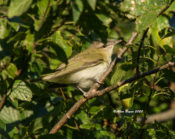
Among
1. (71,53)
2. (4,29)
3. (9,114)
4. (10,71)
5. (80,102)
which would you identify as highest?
(4,29)

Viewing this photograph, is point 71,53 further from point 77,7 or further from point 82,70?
point 82,70

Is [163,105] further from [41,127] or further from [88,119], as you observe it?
[41,127]

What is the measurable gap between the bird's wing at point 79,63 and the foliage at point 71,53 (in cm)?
27

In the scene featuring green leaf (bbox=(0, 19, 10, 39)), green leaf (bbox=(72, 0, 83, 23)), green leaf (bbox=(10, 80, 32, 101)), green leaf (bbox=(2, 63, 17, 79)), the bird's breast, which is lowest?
the bird's breast

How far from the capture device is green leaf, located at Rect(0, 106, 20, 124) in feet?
9.19

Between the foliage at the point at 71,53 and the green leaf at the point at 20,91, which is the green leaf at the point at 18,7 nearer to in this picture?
the foliage at the point at 71,53

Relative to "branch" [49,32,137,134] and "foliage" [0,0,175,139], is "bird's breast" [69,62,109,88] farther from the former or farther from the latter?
"branch" [49,32,137,134]

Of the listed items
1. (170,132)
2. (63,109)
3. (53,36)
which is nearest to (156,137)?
(170,132)

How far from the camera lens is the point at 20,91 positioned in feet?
8.48

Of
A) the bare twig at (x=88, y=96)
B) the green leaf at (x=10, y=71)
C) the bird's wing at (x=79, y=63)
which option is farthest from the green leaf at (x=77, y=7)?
the bird's wing at (x=79, y=63)

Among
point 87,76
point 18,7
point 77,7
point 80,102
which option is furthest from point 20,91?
point 87,76

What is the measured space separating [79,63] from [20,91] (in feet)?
5.04

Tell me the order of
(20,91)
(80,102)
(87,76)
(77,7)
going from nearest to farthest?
(77,7), (20,91), (80,102), (87,76)

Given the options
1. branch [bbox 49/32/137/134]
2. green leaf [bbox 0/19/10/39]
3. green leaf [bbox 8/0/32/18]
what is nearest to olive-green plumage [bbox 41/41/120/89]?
branch [bbox 49/32/137/134]
